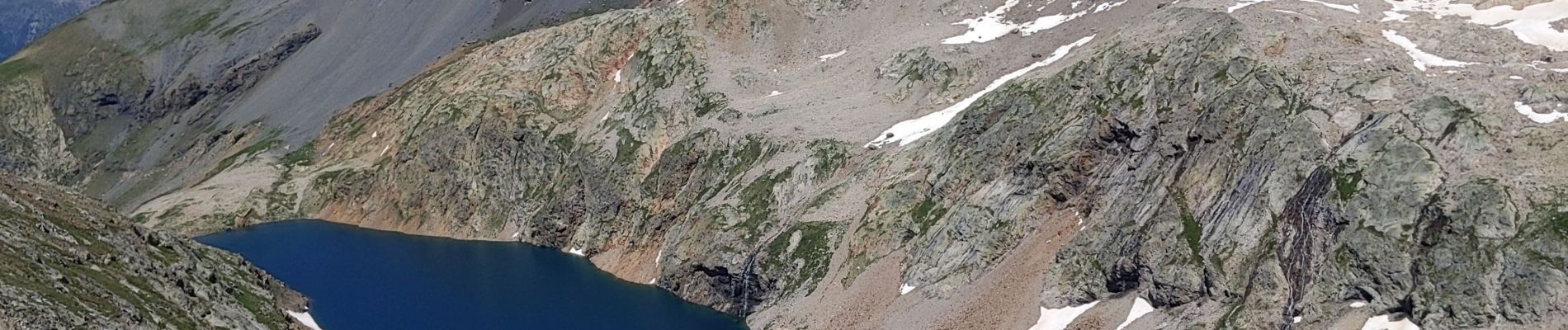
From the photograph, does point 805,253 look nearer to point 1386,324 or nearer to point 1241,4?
point 1241,4

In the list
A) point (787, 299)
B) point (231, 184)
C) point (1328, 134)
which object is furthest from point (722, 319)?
point (231, 184)

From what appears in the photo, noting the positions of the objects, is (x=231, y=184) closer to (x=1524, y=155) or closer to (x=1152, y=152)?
(x=1152, y=152)

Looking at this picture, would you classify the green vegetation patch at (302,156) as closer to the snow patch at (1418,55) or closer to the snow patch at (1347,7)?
the snow patch at (1347,7)

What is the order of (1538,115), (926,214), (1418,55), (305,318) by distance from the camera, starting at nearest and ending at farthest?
(1538,115)
(1418,55)
(305,318)
(926,214)

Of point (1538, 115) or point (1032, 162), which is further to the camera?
point (1032, 162)

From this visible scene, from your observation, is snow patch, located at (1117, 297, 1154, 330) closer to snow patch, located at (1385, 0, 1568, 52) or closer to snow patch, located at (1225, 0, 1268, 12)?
snow patch, located at (1385, 0, 1568, 52)

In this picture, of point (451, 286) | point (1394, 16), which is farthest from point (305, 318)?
point (1394, 16)

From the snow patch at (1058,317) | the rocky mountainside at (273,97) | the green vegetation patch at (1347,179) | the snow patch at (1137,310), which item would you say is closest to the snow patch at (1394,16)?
the green vegetation patch at (1347,179)
